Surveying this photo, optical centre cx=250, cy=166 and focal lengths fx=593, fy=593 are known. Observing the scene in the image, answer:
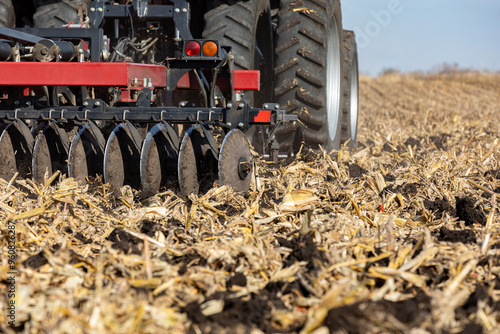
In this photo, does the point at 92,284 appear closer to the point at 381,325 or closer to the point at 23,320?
the point at 23,320

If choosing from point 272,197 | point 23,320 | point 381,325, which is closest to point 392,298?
point 381,325

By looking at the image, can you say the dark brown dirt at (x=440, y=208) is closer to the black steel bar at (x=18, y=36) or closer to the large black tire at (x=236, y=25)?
the large black tire at (x=236, y=25)

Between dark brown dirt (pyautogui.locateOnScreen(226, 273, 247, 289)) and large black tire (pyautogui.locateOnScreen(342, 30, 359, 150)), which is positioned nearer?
dark brown dirt (pyautogui.locateOnScreen(226, 273, 247, 289))

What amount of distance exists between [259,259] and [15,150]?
2005mm

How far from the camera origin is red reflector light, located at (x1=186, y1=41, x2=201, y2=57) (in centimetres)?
368

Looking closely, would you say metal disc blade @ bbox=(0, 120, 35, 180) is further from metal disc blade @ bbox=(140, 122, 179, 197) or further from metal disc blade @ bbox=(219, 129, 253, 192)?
metal disc blade @ bbox=(219, 129, 253, 192)

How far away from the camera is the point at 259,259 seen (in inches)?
88.0

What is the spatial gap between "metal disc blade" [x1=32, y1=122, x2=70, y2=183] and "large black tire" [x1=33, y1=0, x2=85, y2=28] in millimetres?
1390

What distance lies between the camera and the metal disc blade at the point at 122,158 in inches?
131

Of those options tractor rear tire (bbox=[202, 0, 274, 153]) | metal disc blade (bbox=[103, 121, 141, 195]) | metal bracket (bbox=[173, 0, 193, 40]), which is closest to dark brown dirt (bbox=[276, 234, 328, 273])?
metal disc blade (bbox=[103, 121, 141, 195])

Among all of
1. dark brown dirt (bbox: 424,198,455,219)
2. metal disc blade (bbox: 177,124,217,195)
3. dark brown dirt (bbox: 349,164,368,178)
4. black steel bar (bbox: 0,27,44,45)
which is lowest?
dark brown dirt (bbox: 424,198,455,219)

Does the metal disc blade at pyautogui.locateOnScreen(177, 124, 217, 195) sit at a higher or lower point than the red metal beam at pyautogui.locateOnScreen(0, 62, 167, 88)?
lower

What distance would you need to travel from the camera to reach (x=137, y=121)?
3465mm

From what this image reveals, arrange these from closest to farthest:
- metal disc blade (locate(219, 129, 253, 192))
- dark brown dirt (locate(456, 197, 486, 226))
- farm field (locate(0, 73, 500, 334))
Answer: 1. farm field (locate(0, 73, 500, 334))
2. dark brown dirt (locate(456, 197, 486, 226))
3. metal disc blade (locate(219, 129, 253, 192))
